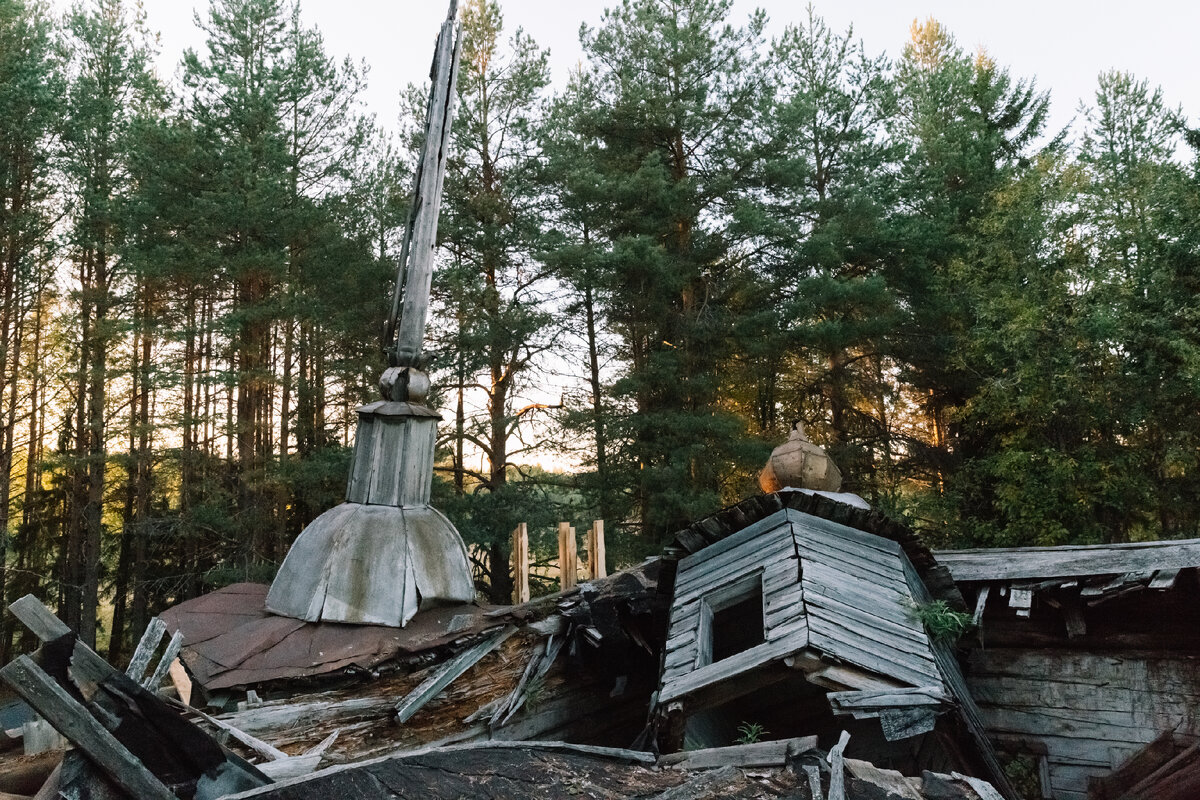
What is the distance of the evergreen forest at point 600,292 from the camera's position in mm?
17500

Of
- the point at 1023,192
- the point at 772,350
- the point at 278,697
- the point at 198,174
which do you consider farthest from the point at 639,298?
the point at 278,697

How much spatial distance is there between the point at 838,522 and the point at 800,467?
2467mm

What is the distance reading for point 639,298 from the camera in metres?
19.3

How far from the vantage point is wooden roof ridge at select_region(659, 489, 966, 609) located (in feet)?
27.8

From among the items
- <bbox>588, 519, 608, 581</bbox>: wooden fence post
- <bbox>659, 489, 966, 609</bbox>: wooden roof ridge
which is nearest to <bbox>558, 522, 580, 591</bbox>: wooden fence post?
<bbox>588, 519, 608, 581</bbox>: wooden fence post

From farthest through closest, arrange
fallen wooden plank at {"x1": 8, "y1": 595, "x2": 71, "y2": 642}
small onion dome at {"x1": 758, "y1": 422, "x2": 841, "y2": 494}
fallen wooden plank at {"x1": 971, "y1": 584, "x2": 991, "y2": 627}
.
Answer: small onion dome at {"x1": 758, "y1": 422, "x2": 841, "y2": 494}
fallen wooden plank at {"x1": 971, "y1": 584, "x2": 991, "y2": 627}
fallen wooden plank at {"x1": 8, "y1": 595, "x2": 71, "y2": 642}

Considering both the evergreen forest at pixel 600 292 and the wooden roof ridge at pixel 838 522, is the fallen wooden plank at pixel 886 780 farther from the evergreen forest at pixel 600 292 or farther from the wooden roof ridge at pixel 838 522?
the evergreen forest at pixel 600 292

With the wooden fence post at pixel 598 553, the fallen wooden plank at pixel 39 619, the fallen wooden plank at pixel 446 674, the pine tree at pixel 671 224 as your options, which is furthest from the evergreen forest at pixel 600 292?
the fallen wooden plank at pixel 39 619

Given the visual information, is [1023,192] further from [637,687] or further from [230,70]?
[230,70]

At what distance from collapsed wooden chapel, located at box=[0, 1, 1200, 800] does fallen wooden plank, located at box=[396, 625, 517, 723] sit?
0.04 metres

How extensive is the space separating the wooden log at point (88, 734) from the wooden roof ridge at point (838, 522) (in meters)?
6.27

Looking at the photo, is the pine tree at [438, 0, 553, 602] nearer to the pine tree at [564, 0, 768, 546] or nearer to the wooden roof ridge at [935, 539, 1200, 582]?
the pine tree at [564, 0, 768, 546]

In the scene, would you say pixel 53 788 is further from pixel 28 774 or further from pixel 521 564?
pixel 521 564

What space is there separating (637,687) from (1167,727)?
226 inches
